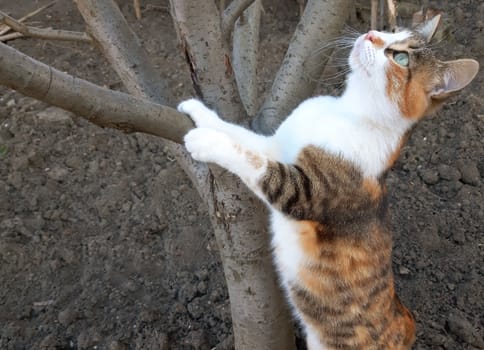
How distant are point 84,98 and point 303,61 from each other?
2.69ft

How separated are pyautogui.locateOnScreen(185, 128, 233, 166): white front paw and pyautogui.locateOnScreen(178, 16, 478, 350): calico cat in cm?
11

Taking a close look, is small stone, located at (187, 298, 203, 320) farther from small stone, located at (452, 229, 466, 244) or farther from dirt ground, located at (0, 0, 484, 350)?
small stone, located at (452, 229, 466, 244)

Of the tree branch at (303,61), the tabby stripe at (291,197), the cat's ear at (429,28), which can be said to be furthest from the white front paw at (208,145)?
the cat's ear at (429,28)

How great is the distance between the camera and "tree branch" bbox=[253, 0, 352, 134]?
5.58ft

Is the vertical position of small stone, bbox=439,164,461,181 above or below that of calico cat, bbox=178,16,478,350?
below

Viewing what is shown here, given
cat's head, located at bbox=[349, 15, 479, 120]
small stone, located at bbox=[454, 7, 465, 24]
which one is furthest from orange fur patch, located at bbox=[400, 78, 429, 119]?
small stone, located at bbox=[454, 7, 465, 24]

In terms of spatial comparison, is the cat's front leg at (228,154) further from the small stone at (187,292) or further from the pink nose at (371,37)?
the small stone at (187,292)

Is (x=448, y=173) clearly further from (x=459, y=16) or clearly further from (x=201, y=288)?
(x=459, y=16)

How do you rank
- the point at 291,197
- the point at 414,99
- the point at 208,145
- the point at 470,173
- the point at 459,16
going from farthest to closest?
the point at 459,16, the point at 470,173, the point at 414,99, the point at 291,197, the point at 208,145

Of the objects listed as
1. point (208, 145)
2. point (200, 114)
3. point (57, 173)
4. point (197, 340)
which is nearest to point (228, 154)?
point (208, 145)

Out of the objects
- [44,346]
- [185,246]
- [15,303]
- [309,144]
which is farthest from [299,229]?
[15,303]

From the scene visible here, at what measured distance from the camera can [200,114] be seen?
1.60 m

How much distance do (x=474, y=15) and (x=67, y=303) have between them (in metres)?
3.48

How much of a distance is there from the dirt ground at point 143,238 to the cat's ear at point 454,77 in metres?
1.01
